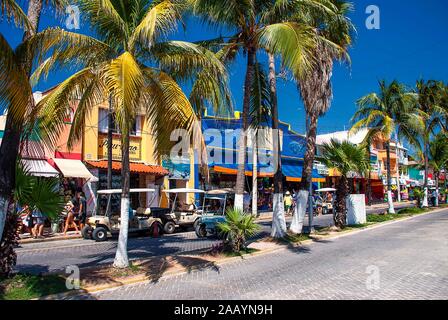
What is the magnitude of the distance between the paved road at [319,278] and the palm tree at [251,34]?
2.70 metres

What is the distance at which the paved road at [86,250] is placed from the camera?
11.4 metres

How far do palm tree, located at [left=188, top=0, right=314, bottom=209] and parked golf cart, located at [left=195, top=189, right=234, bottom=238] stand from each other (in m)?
4.89

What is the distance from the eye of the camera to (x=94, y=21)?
9.65m

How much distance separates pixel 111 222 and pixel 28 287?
8.79 meters

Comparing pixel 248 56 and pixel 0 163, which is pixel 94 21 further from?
pixel 248 56

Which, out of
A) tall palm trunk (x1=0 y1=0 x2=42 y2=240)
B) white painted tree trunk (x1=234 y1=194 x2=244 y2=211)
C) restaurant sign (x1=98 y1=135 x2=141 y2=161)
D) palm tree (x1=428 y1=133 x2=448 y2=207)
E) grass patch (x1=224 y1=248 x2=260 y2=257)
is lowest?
grass patch (x1=224 y1=248 x2=260 y2=257)

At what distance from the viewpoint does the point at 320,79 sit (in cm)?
1689

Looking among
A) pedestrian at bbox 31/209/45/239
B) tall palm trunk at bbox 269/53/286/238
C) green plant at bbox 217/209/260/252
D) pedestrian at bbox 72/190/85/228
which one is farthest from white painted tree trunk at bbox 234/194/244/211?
pedestrian at bbox 72/190/85/228

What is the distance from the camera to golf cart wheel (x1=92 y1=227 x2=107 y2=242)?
1614 cm

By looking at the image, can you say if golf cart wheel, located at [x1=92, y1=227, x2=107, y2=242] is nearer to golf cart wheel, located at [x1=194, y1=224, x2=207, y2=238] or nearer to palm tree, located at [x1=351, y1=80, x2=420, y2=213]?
golf cart wheel, located at [x1=194, y1=224, x2=207, y2=238]

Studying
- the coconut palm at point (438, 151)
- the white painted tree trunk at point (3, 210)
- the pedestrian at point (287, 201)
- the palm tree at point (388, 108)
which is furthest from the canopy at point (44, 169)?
the coconut palm at point (438, 151)

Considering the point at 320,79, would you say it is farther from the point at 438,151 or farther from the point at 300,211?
the point at 438,151

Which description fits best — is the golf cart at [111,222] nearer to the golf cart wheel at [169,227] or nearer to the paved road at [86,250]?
the paved road at [86,250]

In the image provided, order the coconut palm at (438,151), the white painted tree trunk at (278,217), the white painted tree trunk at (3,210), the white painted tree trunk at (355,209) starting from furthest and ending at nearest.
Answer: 1. the coconut palm at (438,151)
2. the white painted tree trunk at (355,209)
3. the white painted tree trunk at (278,217)
4. the white painted tree trunk at (3,210)
